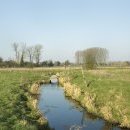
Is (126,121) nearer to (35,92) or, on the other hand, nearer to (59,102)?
(59,102)

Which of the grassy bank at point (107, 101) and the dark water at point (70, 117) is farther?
the grassy bank at point (107, 101)

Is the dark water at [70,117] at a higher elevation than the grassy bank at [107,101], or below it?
below

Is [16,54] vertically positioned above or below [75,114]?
above

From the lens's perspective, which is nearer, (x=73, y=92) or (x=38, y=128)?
(x=38, y=128)

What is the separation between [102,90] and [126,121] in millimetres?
10516

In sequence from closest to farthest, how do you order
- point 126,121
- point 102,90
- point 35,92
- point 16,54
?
1. point 126,121
2. point 102,90
3. point 35,92
4. point 16,54

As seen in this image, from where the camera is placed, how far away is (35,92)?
37.6 meters

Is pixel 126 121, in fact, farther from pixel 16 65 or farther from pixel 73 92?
pixel 16 65

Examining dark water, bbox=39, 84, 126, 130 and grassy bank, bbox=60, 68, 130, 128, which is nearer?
dark water, bbox=39, 84, 126, 130

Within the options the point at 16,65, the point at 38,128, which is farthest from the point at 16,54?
the point at 38,128

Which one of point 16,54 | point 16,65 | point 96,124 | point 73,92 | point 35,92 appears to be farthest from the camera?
point 16,54

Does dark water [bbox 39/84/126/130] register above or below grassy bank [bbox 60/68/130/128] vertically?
below

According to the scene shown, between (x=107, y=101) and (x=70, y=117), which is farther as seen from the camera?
(x=107, y=101)

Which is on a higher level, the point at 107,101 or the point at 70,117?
the point at 107,101
